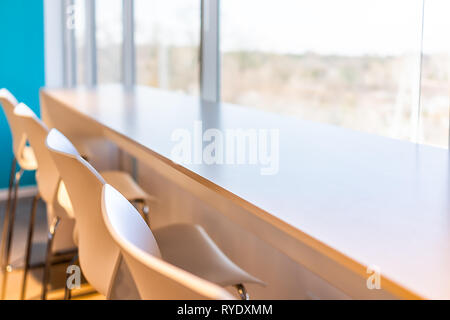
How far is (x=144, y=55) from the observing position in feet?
11.0

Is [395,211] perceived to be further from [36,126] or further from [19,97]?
[19,97]

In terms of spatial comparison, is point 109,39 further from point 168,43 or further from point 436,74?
point 436,74

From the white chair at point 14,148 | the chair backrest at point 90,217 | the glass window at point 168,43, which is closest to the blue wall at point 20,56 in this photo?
the glass window at point 168,43

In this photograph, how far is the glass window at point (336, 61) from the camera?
1.51 meters

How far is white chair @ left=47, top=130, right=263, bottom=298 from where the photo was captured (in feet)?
3.43

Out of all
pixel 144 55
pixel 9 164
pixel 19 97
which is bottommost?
pixel 9 164

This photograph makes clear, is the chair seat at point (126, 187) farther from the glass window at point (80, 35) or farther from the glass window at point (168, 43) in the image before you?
the glass window at point (80, 35)

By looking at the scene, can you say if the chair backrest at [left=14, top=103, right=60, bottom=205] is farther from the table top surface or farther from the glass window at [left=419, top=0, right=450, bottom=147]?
the glass window at [left=419, top=0, right=450, bottom=147]

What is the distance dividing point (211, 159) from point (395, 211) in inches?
19.2

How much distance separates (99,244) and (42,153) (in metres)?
0.75

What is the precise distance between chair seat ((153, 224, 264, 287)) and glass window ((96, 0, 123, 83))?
100.0 inches

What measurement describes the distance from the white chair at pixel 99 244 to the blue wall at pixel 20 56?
3.25m

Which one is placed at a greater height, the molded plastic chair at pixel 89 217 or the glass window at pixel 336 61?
the glass window at pixel 336 61
